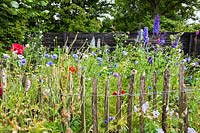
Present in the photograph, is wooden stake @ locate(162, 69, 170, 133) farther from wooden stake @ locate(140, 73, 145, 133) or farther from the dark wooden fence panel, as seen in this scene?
the dark wooden fence panel

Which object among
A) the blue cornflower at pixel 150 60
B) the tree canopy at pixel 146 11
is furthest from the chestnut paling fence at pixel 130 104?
the tree canopy at pixel 146 11

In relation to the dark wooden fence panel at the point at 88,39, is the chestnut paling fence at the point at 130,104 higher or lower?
lower

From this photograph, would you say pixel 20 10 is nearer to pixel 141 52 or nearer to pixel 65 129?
pixel 141 52

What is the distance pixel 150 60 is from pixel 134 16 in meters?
19.2

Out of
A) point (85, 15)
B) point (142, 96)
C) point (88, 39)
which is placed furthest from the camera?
point (85, 15)

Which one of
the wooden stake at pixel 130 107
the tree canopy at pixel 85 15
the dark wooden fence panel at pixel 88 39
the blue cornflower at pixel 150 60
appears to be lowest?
the wooden stake at pixel 130 107

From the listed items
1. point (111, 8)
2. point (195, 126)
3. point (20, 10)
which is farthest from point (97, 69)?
point (111, 8)

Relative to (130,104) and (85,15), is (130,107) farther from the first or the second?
(85,15)

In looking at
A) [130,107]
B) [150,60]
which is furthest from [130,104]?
[150,60]

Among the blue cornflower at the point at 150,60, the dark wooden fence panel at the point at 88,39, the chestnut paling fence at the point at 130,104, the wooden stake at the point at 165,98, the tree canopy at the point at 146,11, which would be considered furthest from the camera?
the tree canopy at the point at 146,11

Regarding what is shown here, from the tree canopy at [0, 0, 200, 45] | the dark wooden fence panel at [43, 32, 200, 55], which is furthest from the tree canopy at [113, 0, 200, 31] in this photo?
the dark wooden fence panel at [43, 32, 200, 55]

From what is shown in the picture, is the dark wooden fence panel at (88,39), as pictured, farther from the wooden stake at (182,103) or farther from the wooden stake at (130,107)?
the wooden stake at (130,107)

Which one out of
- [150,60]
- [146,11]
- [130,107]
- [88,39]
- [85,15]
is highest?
[146,11]

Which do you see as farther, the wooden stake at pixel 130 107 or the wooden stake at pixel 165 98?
the wooden stake at pixel 165 98
